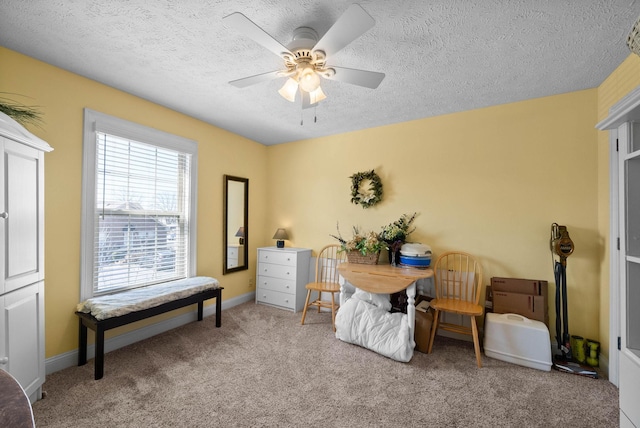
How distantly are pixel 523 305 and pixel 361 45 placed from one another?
2603 mm

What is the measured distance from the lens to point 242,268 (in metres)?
3.95

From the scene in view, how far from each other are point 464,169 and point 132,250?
11.5 ft

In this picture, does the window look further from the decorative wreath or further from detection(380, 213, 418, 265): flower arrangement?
detection(380, 213, 418, 265): flower arrangement

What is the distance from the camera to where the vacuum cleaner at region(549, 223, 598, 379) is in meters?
2.31

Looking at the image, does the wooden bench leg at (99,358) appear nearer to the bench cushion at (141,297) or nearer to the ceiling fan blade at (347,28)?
the bench cushion at (141,297)

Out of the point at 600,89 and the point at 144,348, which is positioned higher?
the point at 600,89

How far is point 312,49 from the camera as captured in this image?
5.47 ft

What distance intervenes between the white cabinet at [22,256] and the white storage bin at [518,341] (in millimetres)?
3368

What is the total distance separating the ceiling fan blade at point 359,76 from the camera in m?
1.76

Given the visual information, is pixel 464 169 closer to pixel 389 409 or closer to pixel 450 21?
pixel 450 21

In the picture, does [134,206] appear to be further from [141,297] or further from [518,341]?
[518,341]

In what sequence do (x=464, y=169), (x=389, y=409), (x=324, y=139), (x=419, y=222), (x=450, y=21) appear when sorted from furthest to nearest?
(x=324, y=139) < (x=419, y=222) < (x=464, y=169) < (x=389, y=409) < (x=450, y=21)

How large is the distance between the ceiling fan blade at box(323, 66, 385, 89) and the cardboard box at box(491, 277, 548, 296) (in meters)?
2.17

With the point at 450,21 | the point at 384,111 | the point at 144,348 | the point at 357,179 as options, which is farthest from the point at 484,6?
the point at 144,348
